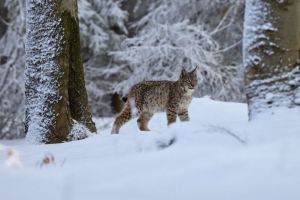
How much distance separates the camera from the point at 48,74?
6.50 metres

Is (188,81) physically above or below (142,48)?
below

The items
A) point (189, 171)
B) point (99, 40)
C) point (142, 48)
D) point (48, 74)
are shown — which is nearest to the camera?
point (189, 171)

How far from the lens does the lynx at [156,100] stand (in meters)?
8.59

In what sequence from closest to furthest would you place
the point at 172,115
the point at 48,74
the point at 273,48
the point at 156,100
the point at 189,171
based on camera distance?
1. the point at 189,171
2. the point at 273,48
3. the point at 48,74
4. the point at 172,115
5. the point at 156,100

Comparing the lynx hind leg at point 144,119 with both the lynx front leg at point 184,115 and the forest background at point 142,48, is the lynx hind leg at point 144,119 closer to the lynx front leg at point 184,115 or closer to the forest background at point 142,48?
the lynx front leg at point 184,115

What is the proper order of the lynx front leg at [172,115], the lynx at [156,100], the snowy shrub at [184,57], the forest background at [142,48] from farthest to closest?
the forest background at [142,48], the snowy shrub at [184,57], the lynx at [156,100], the lynx front leg at [172,115]

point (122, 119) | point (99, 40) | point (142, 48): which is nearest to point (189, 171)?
point (122, 119)

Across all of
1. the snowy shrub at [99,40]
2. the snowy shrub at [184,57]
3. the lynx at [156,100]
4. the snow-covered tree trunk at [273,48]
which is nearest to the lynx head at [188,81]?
the lynx at [156,100]

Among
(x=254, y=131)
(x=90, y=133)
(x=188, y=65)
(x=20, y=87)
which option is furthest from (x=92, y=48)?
(x=254, y=131)

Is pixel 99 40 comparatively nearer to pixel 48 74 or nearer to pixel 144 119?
pixel 144 119

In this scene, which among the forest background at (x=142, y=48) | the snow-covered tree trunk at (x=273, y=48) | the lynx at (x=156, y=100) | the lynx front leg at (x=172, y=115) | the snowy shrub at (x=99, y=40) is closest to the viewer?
the snow-covered tree trunk at (x=273, y=48)

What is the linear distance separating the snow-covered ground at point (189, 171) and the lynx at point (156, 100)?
456 centimetres

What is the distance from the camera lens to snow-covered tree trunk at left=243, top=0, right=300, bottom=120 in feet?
14.4

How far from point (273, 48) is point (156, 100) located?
14.4 ft
